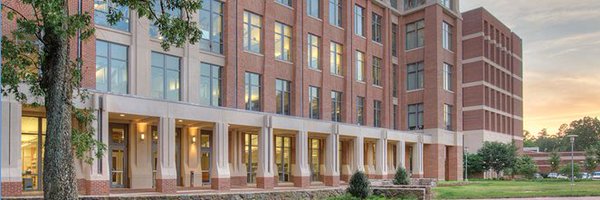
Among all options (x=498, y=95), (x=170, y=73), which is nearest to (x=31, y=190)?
(x=170, y=73)

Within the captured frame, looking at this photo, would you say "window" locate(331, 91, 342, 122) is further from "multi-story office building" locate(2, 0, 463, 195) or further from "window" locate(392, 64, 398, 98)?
"window" locate(392, 64, 398, 98)

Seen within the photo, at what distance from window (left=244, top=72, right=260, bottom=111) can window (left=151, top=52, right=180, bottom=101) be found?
5015 millimetres

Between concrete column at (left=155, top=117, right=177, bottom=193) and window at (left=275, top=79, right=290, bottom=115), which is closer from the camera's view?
concrete column at (left=155, top=117, right=177, bottom=193)

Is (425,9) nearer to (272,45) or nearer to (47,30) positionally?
(272,45)

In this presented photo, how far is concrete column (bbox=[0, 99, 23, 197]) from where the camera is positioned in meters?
20.1

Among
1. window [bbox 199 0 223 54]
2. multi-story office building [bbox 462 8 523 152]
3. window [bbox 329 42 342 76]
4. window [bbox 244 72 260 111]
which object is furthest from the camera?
multi-story office building [bbox 462 8 523 152]

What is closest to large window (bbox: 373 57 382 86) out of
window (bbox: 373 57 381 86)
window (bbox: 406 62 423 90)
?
window (bbox: 373 57 381 86)

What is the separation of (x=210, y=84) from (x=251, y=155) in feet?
17.4

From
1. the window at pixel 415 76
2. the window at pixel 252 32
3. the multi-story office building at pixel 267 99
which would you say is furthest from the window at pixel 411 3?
the window at pixel 252 32

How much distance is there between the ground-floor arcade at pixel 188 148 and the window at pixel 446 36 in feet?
43.2

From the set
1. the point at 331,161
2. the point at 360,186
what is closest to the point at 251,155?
the point at 331,161

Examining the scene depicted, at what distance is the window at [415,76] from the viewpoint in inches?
2028

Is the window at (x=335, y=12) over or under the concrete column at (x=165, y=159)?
over

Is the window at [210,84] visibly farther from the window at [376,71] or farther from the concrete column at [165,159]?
the window at [376,71]
